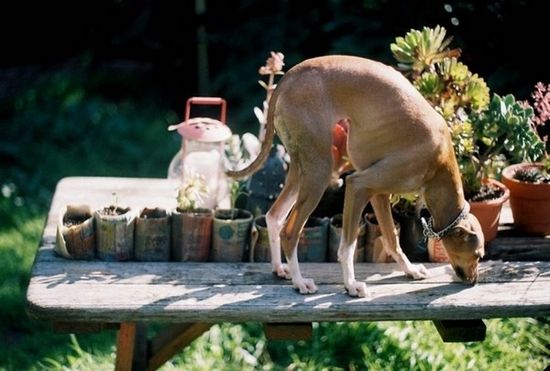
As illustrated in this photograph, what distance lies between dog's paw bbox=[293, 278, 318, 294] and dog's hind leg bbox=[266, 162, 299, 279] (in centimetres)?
12

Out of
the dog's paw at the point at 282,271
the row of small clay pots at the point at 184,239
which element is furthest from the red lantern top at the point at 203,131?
the dog's paw at the point at 282,271

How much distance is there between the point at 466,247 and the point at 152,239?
3.61 ft

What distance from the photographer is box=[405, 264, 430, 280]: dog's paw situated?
356 cm

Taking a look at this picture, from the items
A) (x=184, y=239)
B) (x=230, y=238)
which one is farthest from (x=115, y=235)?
(x=230, y=238)

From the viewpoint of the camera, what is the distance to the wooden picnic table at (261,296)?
10.7 feet

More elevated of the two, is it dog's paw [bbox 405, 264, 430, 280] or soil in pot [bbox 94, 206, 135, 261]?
soil in pot [bbox 94, 206, 135, 261]

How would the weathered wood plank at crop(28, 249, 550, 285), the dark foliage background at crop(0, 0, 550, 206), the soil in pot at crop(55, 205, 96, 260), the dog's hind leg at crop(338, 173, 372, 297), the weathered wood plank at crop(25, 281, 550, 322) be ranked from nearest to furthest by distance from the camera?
the weathered wood plank at crop(25, 281, 550, 322), the dog's hind leg at crop(338, 173, 372, 297), the weathered wood plank at crop(28, 249, 550, 285), the soil in pot at crop(55, 205, 96, 260), the dark foliage background at crop(0, 0, 550, 206)

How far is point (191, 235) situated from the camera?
3.67m

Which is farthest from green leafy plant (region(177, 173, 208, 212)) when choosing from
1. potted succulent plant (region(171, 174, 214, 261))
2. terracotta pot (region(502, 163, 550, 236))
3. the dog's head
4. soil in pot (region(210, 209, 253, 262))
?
terracotta pot (region(502, 163, 550, 236))

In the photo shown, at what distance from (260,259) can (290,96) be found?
703 mm

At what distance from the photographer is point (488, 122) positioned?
3699 mm

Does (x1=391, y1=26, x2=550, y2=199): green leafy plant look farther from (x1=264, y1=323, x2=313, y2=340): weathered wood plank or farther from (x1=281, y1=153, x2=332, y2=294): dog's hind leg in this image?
(x1=264, y1=323, x2=313, y2=340): weathered wood plank

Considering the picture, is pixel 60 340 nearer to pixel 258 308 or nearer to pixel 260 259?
pixel 260 259

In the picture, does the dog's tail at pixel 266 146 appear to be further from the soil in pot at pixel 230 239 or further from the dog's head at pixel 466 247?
the dog's head at pixel 466 247
